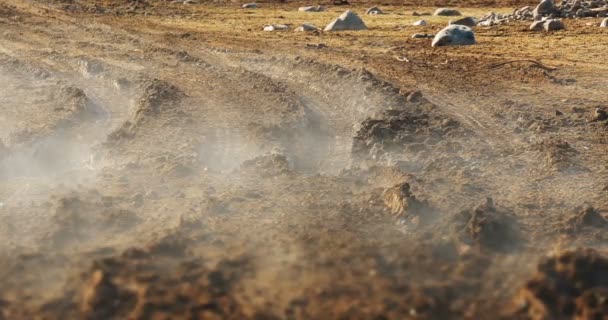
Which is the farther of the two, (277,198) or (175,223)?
(277,198)

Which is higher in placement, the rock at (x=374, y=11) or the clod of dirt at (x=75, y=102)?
the clod of dirt at (x=75, y=102)

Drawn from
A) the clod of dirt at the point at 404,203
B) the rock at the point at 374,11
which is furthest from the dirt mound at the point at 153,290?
the rock at the point at 374,11

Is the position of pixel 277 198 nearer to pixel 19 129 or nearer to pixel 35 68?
pixel 19 129

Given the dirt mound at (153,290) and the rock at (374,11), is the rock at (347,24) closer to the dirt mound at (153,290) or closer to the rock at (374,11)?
the rock at (374,11)

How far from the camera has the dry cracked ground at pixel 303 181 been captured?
4.67 meters

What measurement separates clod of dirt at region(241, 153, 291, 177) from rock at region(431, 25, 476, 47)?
22.0 feet

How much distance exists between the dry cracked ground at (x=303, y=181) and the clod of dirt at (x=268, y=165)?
0.07ft

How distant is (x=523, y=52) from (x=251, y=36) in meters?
5.25

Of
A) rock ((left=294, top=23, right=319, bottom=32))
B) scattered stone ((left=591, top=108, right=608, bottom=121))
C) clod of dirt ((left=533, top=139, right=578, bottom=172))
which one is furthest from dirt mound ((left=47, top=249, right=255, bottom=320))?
rock ((left=294, top=23, right=319, bottom=32))

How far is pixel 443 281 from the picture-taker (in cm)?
483

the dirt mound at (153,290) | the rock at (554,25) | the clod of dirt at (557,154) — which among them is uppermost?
the dirt mound at (153,290)

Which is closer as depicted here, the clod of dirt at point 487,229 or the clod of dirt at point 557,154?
the clod of dirt at point 487,229

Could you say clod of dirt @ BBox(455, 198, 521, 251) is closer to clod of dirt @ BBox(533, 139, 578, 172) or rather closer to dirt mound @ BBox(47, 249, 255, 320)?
clod of dirt @ BBox(533, 139, 578, 172)

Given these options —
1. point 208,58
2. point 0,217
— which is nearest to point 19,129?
point 0,217
